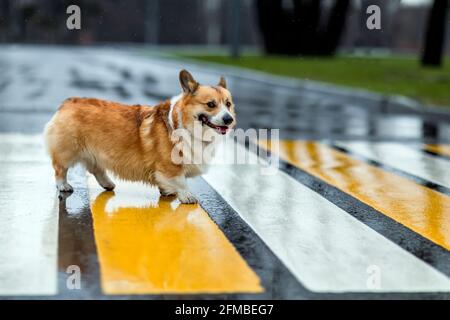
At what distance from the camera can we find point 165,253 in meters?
4.97

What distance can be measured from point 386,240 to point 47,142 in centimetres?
267

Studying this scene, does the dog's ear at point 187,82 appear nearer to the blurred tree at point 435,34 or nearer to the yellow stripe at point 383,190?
the yellow stripe at point 383,190

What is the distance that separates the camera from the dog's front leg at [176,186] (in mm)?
6359

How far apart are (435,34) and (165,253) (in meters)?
27.0

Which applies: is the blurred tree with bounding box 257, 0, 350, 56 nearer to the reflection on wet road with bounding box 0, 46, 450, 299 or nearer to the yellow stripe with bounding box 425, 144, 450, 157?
the yellow stripe with bounding box 425, 144, 450, 157

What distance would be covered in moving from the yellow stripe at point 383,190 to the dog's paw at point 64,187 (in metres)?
2.21

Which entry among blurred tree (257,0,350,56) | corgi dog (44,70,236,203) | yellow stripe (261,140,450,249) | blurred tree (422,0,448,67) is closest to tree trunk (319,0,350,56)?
blurred tree (257,0,350,56)

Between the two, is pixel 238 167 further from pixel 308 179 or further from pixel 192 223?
pixel 192 223

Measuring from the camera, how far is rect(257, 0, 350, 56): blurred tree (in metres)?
41.2

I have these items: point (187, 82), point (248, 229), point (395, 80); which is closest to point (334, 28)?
point (395, 80)

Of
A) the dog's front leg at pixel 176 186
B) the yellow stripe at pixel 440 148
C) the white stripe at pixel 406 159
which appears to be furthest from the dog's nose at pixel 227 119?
the yellow stripe at pixel 440 148

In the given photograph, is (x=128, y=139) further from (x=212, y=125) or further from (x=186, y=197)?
(x=212, y=125)

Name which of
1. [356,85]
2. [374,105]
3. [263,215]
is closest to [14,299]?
[263,215]

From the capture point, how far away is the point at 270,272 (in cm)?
464
